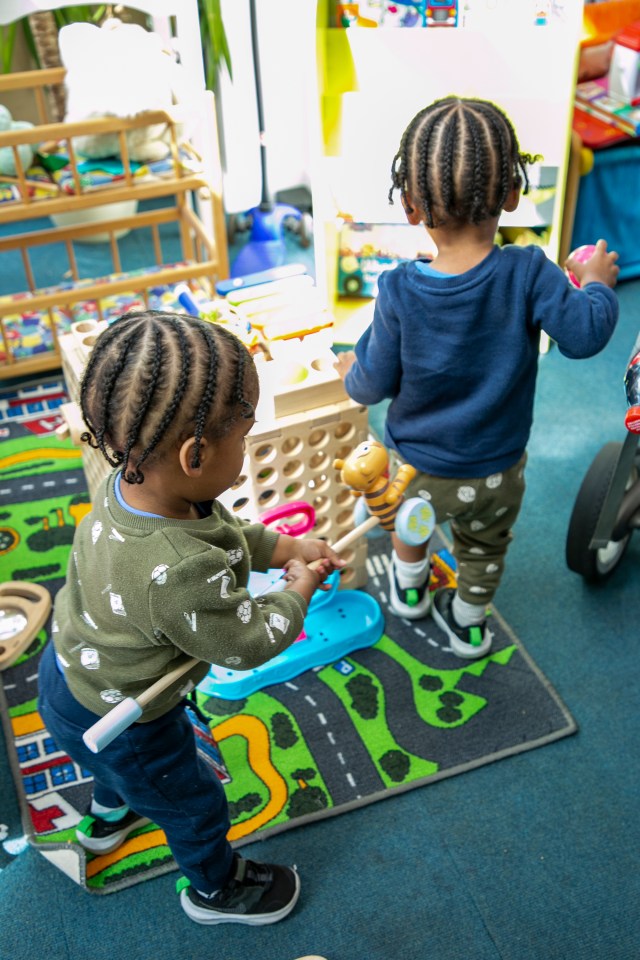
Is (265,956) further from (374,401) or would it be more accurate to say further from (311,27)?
(311,27)

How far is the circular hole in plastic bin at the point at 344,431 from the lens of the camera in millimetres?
1572

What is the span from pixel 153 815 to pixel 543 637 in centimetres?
83

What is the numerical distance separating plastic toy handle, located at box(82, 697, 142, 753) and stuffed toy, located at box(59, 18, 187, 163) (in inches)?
64.0

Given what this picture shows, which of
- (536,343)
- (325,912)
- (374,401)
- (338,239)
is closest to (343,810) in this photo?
(325,912)

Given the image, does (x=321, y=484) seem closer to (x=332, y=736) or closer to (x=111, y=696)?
(x=332, y=736)

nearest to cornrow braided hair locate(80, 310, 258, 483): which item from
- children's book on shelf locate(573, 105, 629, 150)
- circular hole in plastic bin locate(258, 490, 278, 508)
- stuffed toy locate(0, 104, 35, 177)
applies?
circular hole in plastic bin locate(258, 490, 278, 508)

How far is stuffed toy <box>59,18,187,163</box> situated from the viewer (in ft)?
7.13

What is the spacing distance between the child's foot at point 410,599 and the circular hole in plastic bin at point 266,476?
11.3 inches

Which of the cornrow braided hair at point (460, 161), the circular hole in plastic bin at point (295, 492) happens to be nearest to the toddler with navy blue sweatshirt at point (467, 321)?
the cornrow braided hair at point (460, 161)

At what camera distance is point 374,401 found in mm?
1385

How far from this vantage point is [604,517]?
1572 mm

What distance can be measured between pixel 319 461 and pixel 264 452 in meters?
0.11

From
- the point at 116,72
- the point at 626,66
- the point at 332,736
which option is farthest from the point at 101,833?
the point at 626,66

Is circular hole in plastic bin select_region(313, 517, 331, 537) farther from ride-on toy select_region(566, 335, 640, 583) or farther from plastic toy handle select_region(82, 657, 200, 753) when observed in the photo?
plastic toy handle select_region(82, 657, 200, 753)
